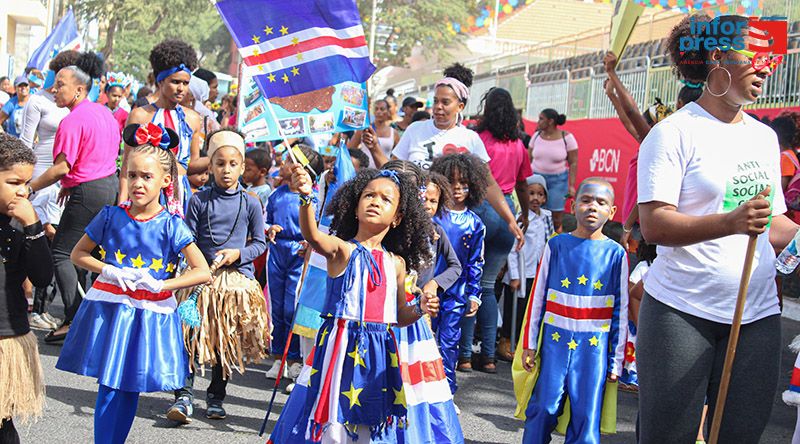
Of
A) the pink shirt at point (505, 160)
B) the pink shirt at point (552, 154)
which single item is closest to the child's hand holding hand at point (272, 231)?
the pink shirt at point (505, 160)

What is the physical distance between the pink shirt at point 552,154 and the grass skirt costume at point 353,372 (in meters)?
8.11

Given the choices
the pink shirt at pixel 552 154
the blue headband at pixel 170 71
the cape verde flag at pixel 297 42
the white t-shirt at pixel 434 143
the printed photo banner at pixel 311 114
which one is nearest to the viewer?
the cape verde flag at pixel 297 42

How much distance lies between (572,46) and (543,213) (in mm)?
14721

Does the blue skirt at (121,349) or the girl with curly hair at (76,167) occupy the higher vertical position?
the girl with curly hair at (76,167)

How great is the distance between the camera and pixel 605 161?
624 inches

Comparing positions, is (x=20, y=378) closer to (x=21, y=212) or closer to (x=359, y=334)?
(x=21, y=212)

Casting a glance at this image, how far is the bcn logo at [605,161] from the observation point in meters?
15.5

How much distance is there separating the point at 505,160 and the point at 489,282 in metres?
1.02

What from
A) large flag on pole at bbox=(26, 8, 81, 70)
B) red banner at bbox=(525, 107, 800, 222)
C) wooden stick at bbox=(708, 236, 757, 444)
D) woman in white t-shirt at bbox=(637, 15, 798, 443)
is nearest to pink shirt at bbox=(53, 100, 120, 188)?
woman in white t-shirt at bbox=(637, 15, 798, 443)

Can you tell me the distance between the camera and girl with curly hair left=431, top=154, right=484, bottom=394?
22.3 feet

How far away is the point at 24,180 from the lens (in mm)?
4492

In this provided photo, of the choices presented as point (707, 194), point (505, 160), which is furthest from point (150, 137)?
point (505, 160)

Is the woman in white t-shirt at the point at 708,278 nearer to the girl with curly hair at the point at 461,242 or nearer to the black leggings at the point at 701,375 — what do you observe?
the black leggings at the point at 701,375

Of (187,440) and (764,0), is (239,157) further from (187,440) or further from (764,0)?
(764,0)
